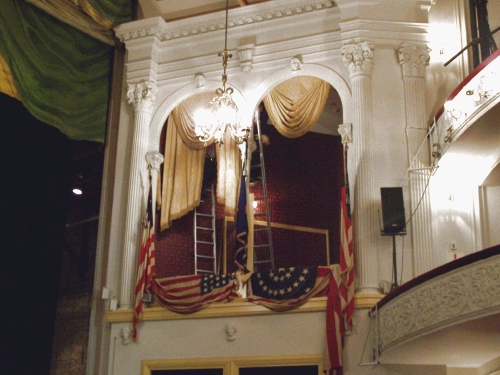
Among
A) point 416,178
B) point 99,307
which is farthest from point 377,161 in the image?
point 99,307

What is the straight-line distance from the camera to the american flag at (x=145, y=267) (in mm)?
10664

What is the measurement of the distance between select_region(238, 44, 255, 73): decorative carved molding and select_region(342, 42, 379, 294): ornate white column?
143 centimetres

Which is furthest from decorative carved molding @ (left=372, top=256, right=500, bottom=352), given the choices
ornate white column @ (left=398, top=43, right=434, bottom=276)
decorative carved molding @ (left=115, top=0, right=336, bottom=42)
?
decorative carved molding @ (left=115, top=0, right=336, bottom=42)

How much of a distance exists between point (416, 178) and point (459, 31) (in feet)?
8.13

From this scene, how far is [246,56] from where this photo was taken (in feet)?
38.4

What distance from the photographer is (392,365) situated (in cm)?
937

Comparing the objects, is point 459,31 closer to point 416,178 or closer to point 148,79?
point 416,178

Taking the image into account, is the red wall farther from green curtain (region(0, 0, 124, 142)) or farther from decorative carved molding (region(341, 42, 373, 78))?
decorative carved molding (region(341, 42, 373, 78))

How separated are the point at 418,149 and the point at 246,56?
2932mm

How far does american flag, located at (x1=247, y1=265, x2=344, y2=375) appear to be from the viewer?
9.58 metres

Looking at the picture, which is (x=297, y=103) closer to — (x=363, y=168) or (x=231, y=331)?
(x=363, y=168)

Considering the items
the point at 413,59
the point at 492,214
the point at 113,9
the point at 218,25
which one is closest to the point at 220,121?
the point at 218,25

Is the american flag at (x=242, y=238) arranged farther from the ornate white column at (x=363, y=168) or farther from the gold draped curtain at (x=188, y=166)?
the ornate white column at (x=363, y=168)

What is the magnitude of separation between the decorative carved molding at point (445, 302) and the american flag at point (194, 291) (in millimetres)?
2238
